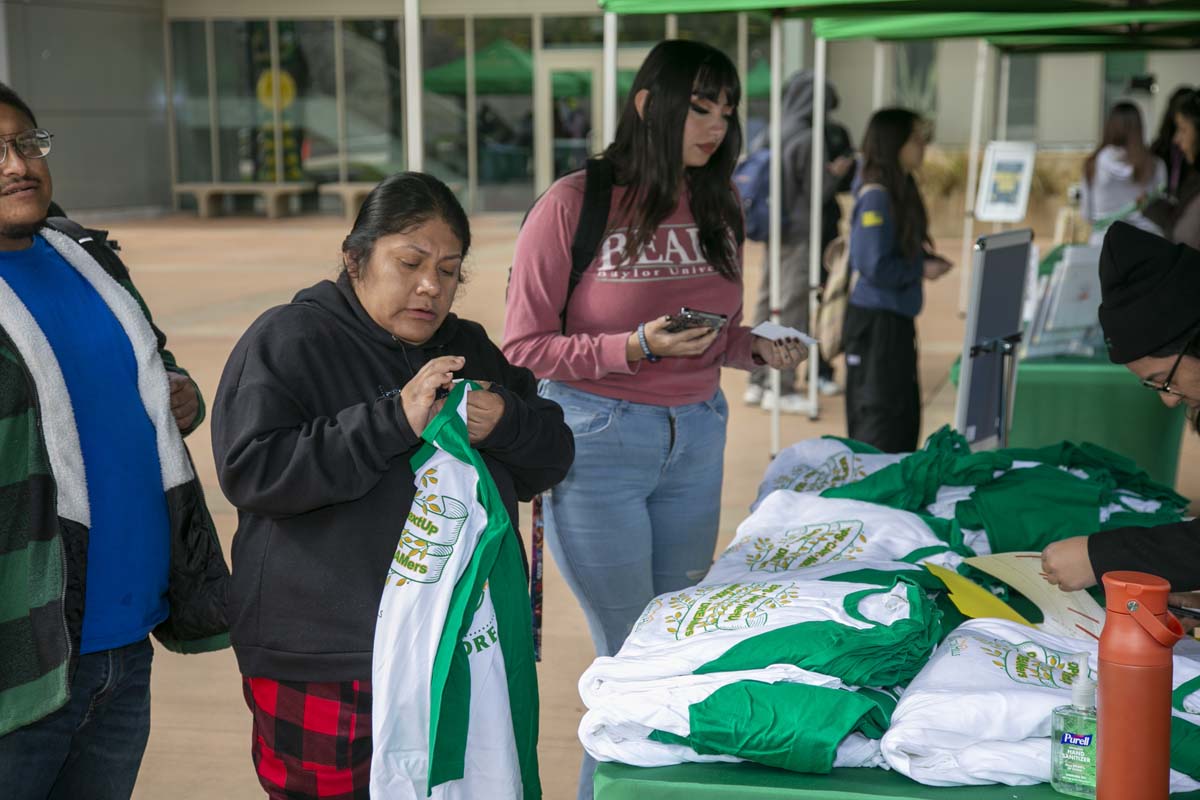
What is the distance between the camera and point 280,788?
2.23 meters

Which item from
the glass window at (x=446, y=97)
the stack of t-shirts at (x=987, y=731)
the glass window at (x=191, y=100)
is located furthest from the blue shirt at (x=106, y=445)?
the glass window at (x=191, y=100)

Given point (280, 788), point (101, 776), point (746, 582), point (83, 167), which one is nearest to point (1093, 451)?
point (746, 582)

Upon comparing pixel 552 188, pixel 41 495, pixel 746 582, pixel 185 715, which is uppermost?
pixel 552 188

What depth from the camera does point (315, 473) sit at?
2.03 metres

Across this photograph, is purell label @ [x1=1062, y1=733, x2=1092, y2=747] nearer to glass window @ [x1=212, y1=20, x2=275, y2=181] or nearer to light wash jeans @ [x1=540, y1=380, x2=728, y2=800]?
light wash jeans @ [x1=540, y1=380, x2=728, y2=800]

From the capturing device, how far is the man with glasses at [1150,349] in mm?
2150

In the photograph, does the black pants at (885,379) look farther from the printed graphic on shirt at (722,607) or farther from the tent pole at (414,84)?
the printed graphic on shirt at (722,607)

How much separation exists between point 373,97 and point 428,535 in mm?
22403

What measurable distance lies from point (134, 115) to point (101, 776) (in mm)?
22961

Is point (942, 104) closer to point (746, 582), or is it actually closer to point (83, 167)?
point (83, 167)

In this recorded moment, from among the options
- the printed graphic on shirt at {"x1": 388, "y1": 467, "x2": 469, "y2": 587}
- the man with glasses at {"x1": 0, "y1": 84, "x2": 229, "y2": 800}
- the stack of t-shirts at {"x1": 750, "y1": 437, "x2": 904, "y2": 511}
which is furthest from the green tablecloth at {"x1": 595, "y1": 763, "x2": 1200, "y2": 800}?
the stack of t-shirts at {"x1": 750, "y1": 437, "x2": 904, "y2": 511}

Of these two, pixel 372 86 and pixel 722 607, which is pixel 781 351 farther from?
pixel 372 86

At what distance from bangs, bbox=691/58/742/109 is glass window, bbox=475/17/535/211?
20.0 metres

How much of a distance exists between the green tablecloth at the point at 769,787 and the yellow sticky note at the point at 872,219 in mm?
4105
